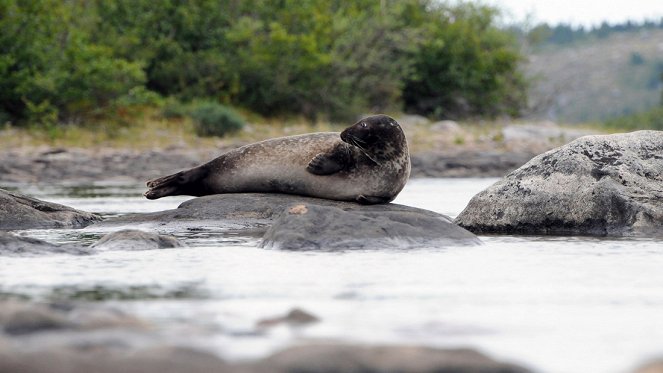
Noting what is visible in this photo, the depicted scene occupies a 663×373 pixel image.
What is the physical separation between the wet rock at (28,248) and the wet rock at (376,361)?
4094mm

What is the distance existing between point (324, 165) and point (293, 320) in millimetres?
5419

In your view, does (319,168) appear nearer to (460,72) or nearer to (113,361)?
(113,361)

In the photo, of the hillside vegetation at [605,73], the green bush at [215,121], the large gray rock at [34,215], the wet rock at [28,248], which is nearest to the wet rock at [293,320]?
the wet rock at [28,248]

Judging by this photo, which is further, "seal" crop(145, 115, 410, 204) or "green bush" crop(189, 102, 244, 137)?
"green bush" crop(189, 102, 244, 137)

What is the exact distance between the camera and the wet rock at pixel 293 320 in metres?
5.12

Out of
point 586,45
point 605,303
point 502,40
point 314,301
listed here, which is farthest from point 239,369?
point 586,45

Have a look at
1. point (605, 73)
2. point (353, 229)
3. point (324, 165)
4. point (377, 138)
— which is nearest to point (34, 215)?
point (324, 165)

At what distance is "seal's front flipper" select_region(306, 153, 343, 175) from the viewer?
10508 millimetres

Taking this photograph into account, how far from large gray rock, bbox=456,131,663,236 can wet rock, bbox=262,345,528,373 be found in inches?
234

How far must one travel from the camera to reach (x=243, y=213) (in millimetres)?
10695

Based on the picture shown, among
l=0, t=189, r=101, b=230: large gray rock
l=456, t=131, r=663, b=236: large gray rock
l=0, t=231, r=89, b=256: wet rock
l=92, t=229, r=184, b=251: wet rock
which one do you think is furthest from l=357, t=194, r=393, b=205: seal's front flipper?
l=0, t=231, r=89, b=256: wet rock

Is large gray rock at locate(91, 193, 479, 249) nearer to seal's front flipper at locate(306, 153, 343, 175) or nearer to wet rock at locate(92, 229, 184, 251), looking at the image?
seal's front flipper at locate(306, 153, 343, 175)

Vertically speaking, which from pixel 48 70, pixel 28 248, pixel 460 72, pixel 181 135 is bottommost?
pixel 28 248

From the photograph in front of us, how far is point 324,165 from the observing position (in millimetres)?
10516
